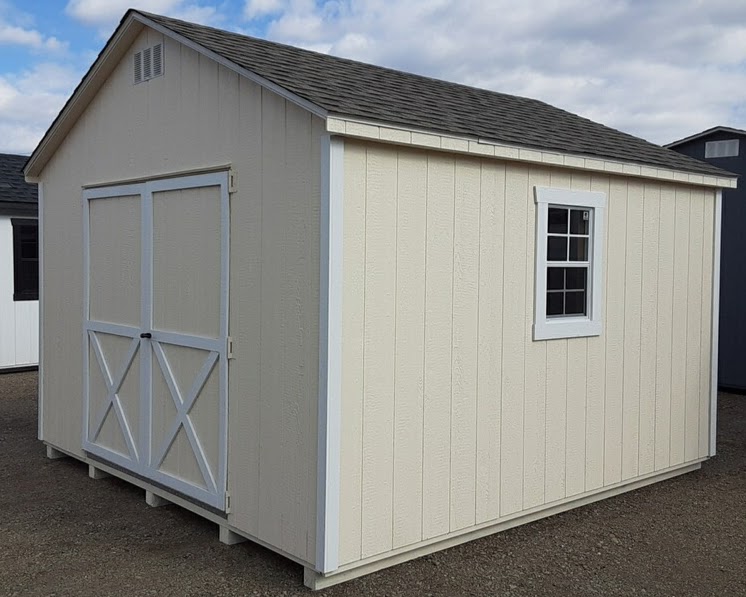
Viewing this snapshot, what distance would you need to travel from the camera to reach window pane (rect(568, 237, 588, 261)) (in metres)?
6.13

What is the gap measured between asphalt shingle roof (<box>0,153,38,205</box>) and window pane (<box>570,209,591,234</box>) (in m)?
8.29

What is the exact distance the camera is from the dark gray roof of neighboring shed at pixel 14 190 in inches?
484

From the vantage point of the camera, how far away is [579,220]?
20.2ft

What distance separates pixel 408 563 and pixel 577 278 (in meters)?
2.37

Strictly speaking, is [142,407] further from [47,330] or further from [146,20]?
[146,20]

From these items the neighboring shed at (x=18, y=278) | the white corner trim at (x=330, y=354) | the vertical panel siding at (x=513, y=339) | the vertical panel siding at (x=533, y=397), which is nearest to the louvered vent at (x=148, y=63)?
the white corner trim at (x=330, y=354)

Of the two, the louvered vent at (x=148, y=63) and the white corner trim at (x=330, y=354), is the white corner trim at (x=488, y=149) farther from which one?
the louvered vent at (x=148, y=63)

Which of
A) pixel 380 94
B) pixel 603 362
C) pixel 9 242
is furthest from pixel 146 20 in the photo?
pixel 9 242

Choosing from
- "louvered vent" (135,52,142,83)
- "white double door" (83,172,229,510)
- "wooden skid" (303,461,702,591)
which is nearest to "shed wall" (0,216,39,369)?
"white double door" (83,172,229,510)

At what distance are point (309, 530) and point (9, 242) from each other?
939cm

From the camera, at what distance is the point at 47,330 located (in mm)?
7477

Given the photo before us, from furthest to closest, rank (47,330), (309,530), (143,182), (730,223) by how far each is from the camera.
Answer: (730,223)
(47,330)
(143,182)
(309,530)

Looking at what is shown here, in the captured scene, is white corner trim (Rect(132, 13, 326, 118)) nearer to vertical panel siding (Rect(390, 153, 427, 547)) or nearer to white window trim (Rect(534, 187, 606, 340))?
vertical panel siding (Rect(390, 153, 427, 547))

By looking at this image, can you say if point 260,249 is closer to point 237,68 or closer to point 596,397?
point 237,68
